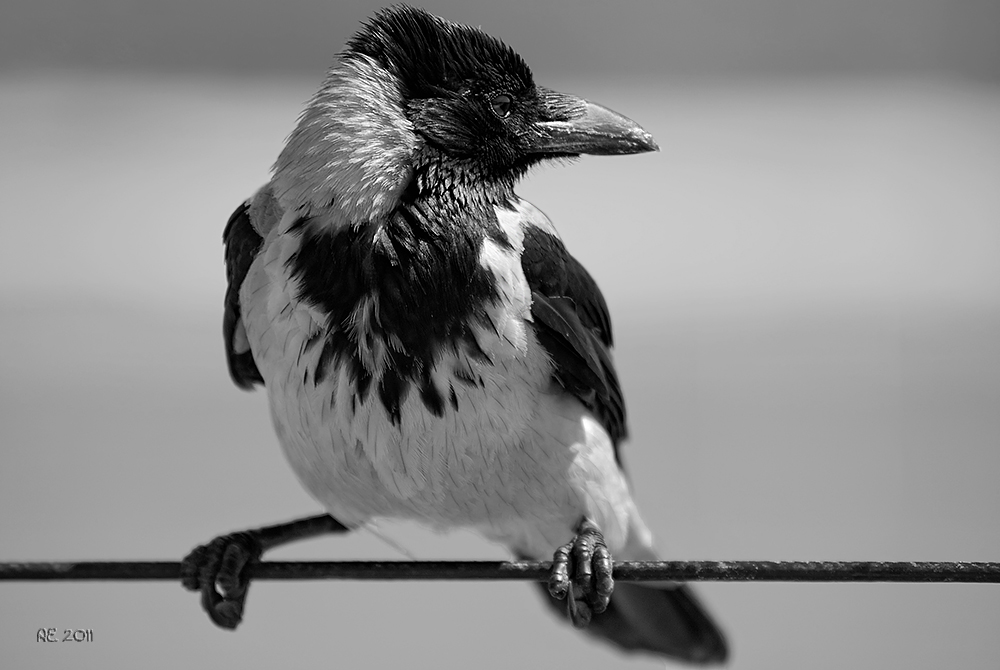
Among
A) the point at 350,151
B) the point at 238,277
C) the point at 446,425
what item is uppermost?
the point at 350,151

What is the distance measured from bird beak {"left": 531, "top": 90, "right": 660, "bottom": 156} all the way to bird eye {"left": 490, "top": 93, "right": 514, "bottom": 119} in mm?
67

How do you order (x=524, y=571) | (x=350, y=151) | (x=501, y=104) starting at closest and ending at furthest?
(x=524, y=571) → (x=350, y=151) → (x=501, y=104)

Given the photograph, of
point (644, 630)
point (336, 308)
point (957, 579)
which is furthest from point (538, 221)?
point (644, 630)

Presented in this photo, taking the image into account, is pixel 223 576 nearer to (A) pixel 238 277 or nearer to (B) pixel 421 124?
(A) pixel 238 277

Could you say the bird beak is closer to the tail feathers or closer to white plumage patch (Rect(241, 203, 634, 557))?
white plumage patch (Rect(241, 203, 634, 557))

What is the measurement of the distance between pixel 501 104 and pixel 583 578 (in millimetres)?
956

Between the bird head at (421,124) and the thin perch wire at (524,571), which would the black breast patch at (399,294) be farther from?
the thin perch wire at (524,571)

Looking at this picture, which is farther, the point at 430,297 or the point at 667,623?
the point at 667,623

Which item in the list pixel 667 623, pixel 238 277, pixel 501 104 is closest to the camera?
pixel 501 104

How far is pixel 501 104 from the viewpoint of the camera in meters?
2.04

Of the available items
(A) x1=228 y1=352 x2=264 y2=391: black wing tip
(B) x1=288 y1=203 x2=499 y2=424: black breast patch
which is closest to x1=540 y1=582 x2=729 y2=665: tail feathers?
(A) x1=228 y1=352 x2=264 y2=391: black wing tip

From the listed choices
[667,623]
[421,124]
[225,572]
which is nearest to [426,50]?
[421,124]

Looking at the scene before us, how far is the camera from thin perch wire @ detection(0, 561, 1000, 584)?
1.60 meters

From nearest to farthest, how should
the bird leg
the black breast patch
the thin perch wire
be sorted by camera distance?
the thin perch wire < the black breast patch < the bird leg
